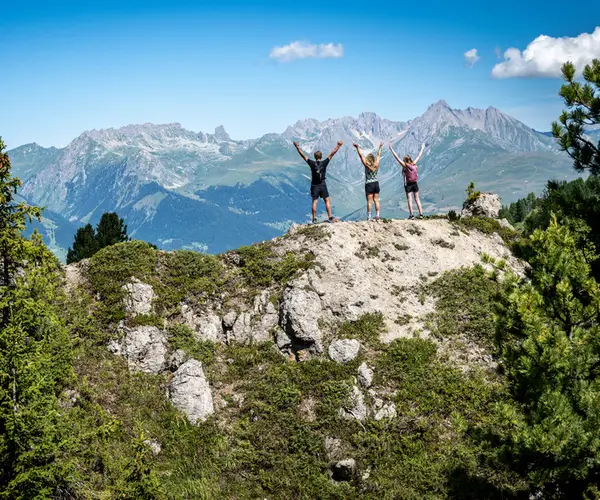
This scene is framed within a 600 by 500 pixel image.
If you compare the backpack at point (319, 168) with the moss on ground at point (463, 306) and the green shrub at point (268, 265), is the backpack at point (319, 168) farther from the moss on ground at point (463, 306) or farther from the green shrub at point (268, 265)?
the moss on ground at point (463, 306)

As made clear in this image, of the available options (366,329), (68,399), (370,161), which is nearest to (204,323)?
(68,399)

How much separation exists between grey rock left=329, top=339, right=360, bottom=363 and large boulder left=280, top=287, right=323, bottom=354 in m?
0.66

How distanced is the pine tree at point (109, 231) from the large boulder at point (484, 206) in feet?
Result: 107

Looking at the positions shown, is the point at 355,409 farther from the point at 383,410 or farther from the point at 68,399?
the point at 68,399

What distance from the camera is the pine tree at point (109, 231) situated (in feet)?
157

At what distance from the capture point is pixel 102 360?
21.2 metres

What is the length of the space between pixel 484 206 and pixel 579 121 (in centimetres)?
1878

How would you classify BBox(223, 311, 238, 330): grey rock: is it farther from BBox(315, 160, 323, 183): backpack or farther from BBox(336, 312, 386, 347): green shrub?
BBox(315, 160, 323, 183): backpack

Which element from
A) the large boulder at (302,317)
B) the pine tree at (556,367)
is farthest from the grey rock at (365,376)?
the pine tree at (556,367)

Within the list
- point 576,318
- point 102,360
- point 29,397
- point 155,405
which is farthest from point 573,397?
point 102,360

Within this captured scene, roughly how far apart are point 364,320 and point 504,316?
34.6 ft

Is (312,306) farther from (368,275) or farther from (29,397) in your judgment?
(29,397)

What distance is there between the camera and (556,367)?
11.7 metres

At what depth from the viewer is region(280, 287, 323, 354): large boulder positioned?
73.6 feet
